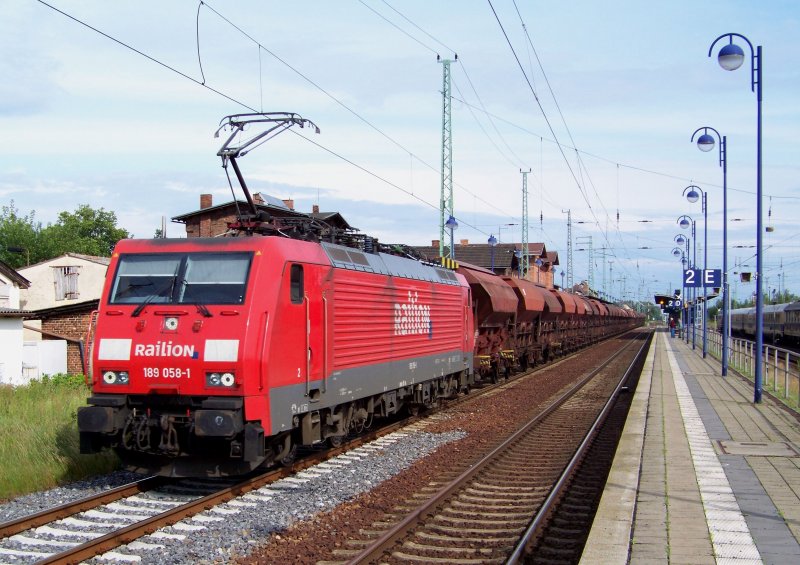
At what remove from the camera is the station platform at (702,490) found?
6637 mm

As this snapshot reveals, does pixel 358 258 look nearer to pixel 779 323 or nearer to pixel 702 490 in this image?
pixel 702 490

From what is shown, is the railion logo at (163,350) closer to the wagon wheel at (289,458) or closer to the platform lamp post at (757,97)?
the wagon wheel at (289,458)

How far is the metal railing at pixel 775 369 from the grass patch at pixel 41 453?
44.2 ft

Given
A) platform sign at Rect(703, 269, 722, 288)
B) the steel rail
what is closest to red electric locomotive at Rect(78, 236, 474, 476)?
the steel rail

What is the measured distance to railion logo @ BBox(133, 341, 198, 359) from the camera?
9.17 metres

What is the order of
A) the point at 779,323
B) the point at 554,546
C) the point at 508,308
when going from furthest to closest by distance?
the point at 779,323
the point at 508,308
the point at 554,546

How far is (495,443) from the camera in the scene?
44.2ft

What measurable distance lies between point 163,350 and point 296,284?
1.78 meters

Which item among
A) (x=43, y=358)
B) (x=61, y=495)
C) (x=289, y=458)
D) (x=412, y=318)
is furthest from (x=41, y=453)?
(x=43, y=358)

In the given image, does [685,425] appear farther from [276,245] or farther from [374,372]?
[276,245]

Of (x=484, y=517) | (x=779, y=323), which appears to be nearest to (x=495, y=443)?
(x=484, y=517)

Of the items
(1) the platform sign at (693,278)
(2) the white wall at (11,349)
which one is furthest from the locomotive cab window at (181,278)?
(1) the platform sign at (693,278)

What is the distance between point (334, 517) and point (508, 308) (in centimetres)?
1780

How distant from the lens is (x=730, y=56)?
16141 mm
